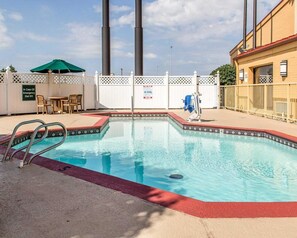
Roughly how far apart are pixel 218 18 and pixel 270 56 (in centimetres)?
982

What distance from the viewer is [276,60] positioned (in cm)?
1191

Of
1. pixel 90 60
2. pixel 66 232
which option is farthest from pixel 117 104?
pixel 66 232

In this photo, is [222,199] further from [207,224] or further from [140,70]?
[140,70]

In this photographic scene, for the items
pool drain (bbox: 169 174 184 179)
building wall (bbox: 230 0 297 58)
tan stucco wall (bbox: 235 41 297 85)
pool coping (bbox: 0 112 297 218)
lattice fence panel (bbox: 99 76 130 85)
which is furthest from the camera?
lattice fence panel (bbox: 99 76 130 85)

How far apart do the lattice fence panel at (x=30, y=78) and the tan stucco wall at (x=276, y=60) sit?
9.74 metres

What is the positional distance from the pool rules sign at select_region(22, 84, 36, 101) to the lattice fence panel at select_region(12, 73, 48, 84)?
0.85 ft

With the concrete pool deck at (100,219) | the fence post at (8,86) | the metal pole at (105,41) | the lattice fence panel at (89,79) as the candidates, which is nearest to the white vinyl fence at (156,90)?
the lattice fence panel at (89,79)

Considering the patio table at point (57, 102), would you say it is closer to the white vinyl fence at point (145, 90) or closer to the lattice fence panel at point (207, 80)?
the white vinyl fence at point (145, 90)

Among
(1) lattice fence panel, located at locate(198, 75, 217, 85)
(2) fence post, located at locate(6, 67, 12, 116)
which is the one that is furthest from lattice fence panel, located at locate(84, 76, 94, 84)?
(1) lattice fence panel, located at locate(198, 75, 217, 85)

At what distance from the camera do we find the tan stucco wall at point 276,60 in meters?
10.5

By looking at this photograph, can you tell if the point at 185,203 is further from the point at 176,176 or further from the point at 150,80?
the point at 150,80

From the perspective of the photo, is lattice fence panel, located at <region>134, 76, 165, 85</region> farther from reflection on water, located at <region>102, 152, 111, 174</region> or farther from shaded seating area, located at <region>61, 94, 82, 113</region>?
reflection on water, located at <region>102, 152, 111, 174</region>

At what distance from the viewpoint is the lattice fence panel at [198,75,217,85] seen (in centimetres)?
1738

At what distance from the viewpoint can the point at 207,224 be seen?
8.02 ft
